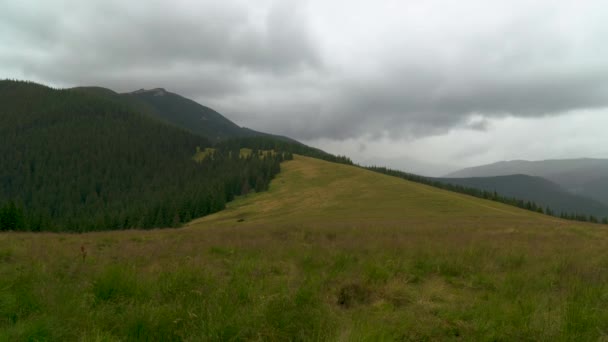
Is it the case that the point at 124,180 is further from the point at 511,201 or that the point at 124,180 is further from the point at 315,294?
the point at 315,294

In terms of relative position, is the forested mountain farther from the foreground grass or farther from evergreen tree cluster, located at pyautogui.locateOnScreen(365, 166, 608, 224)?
the foreground grass

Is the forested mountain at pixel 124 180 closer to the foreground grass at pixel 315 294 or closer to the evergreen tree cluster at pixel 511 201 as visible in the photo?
the evergreen tree cluster at pixel 511 201

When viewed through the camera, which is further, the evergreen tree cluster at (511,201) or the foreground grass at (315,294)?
the evergreen tree cluster at (511,201)

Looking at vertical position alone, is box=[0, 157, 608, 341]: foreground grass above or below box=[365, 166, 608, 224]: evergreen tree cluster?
above

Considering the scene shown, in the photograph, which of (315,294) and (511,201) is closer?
(315,294)

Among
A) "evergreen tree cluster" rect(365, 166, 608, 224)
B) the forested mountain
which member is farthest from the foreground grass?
"evergreen tree cluster" rect(365, 166, 608, 224)

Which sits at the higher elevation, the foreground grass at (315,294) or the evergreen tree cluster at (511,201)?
the foreground grass at (315,294)

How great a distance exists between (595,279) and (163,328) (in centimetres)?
815

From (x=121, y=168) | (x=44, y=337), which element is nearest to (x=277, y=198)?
(x=44, y=337)

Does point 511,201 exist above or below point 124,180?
above

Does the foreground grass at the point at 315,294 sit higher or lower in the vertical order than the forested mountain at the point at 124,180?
higher

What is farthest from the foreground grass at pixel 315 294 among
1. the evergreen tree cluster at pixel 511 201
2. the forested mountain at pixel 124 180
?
the evergreen tree cluster at pixel 511 201

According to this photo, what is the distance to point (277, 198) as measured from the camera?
94.9 meters

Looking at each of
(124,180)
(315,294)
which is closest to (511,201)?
(315,294)
